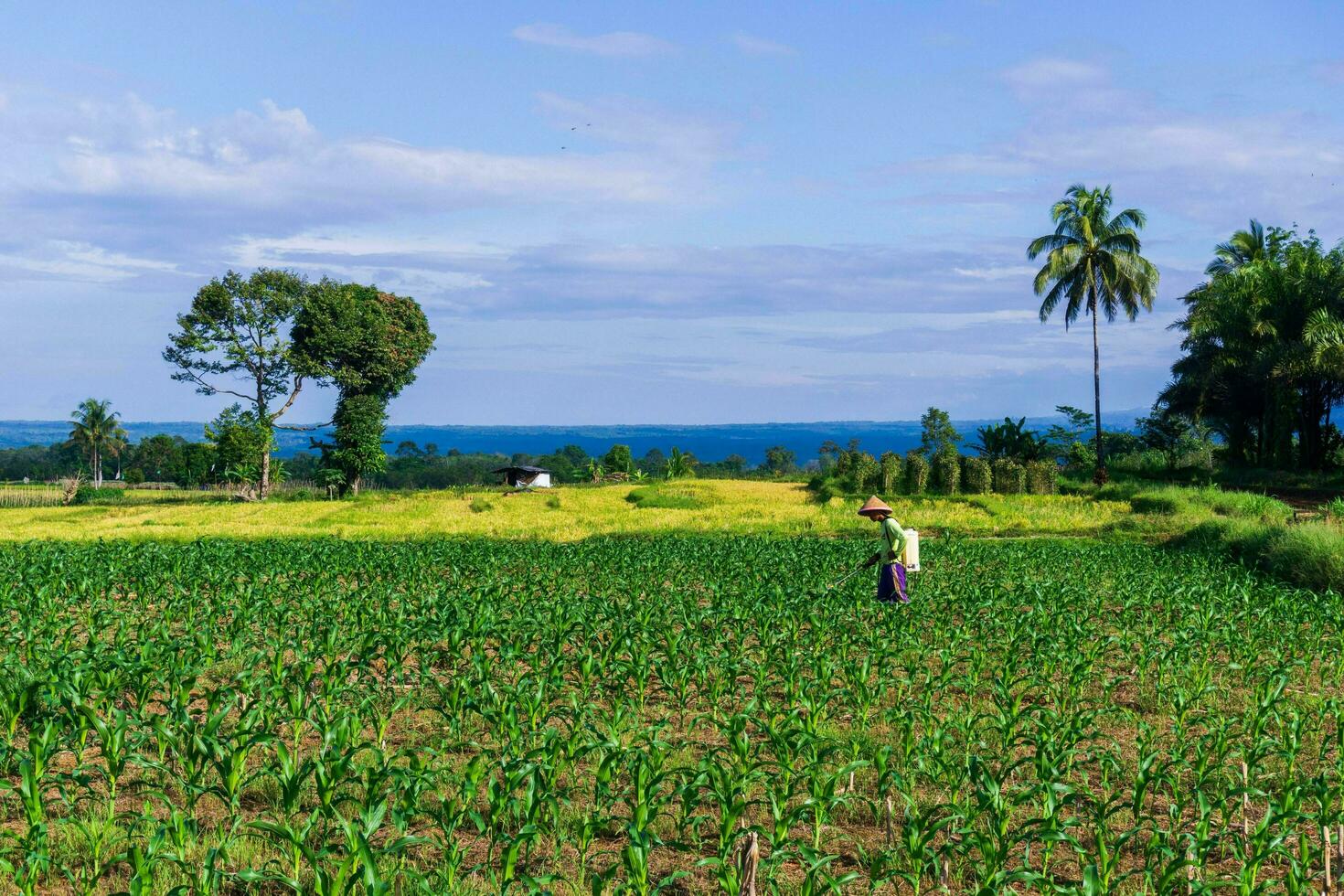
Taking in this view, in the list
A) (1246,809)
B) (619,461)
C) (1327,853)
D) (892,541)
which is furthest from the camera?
(619,461)

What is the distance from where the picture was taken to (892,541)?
15.7m

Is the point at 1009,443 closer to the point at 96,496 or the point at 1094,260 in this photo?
the point at 1094,260

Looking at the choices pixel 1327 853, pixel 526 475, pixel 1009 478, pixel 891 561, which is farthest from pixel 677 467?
pixel 1327 853

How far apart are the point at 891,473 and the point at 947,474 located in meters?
2.59

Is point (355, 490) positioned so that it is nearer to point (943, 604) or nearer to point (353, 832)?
point (943, 604)

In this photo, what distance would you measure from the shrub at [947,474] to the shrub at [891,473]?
1731 millimetres

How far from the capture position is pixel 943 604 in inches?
653

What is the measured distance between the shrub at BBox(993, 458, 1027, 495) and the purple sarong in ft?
108

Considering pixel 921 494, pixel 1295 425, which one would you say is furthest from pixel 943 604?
pixel 1295 425

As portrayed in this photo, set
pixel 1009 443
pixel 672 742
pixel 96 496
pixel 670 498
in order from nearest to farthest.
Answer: pixel 672 742 → pixel 670 498 → pixel 1009 443 → pixel 96 496

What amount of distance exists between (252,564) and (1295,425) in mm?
52153

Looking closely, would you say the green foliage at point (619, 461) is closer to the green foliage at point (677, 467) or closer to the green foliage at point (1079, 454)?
the green foliage at point (677, 467)

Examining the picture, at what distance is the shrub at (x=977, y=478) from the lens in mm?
47469

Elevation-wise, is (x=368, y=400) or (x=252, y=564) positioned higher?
(x=368, y=400)
